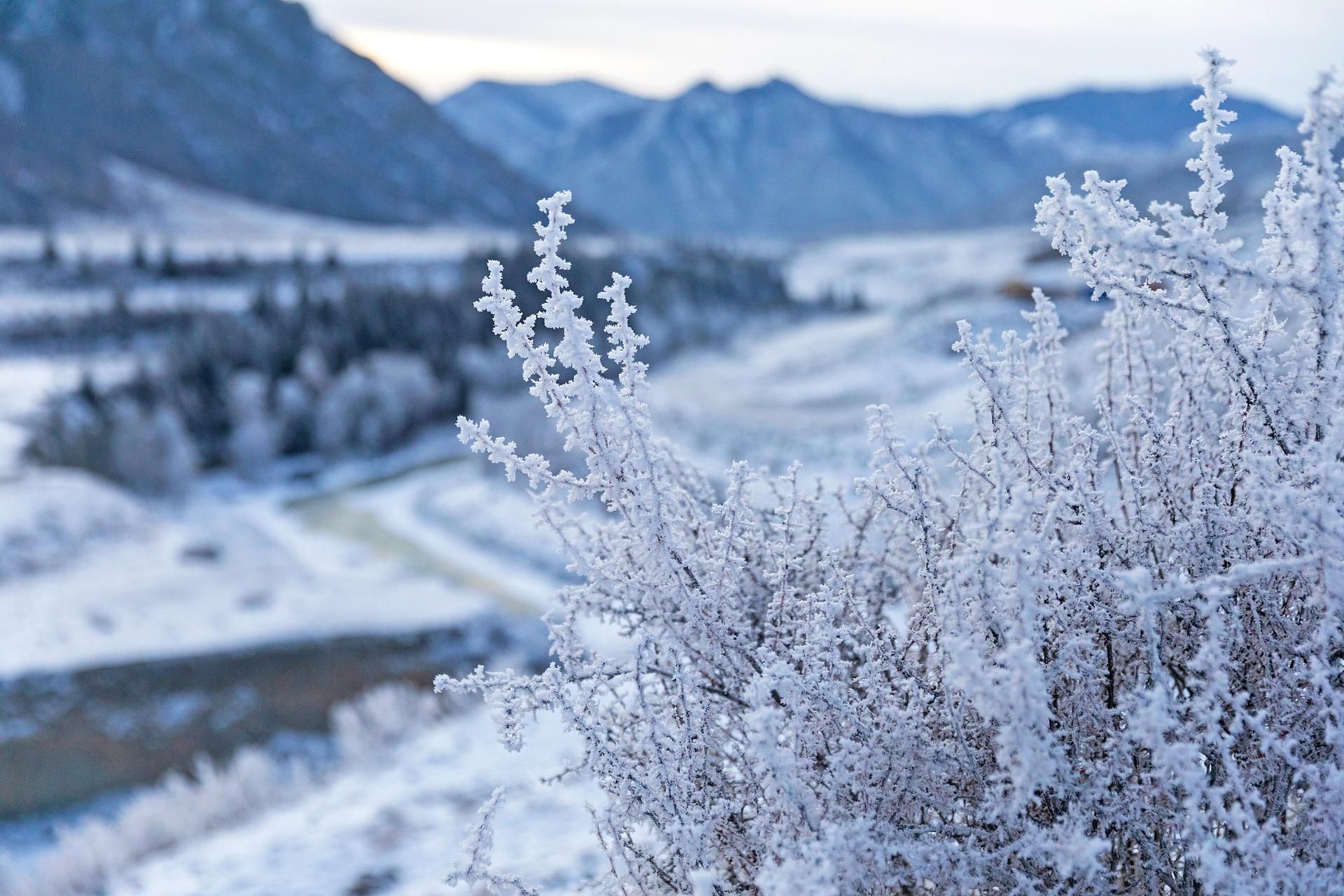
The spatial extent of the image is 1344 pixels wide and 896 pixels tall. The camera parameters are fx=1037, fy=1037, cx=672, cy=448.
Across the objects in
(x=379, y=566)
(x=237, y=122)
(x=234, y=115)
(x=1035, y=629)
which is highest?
(x=234, y=115)

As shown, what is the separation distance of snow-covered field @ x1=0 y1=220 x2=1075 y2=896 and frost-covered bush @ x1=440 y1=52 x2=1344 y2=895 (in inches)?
26.2

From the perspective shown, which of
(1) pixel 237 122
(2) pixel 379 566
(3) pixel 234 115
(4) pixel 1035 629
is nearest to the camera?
(4) pixel 1035 629

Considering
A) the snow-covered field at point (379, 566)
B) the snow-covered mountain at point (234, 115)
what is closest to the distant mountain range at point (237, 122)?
the snow-covered mountain at point (234, 115)

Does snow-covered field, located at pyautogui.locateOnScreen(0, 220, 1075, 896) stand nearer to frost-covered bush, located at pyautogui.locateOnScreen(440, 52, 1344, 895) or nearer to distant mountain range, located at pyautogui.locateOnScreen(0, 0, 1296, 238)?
frost-covered bush, located at pyautogui.locateOnScreen(440, 52, 1344, 895)

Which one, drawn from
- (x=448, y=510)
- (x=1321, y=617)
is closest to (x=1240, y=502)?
(x=1321, y=617)

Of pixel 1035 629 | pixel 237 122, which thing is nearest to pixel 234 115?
pixel 237 122

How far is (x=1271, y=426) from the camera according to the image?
2.41 metres

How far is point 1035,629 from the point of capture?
7.01 ft

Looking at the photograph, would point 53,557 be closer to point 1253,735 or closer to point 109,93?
Answer: point 1253,735

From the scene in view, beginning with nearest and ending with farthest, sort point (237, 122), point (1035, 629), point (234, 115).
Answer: point (1035, 629)
point (237, 122)
point (234, 115)

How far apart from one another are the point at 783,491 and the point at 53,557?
80.5ft

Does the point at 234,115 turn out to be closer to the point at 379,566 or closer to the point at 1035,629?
the point at 379,566

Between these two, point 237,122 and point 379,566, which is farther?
point 237,122

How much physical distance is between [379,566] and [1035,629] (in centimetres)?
2283
